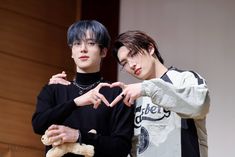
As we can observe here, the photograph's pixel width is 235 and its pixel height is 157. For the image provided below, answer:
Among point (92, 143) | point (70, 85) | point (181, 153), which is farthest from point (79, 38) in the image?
point (181, 153)

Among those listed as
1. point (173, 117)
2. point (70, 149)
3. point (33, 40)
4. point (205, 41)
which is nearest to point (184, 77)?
point (173, 117)

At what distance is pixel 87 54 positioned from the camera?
1.87 metres

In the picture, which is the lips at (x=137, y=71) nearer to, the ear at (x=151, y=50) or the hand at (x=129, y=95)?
the ear at (x=151, y=50)

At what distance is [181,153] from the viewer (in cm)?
189

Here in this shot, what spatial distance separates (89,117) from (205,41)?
1388mm

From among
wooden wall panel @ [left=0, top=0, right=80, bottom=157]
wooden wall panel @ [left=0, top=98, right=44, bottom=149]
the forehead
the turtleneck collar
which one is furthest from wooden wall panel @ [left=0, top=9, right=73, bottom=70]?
the turtleneck collar

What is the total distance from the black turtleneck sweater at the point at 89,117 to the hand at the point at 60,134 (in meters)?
0.03

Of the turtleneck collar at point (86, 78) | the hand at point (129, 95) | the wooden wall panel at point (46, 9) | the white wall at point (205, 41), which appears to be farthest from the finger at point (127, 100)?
the wooden wall panel at point (46, 9)

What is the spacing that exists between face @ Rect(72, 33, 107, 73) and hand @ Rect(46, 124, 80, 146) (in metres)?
0.22

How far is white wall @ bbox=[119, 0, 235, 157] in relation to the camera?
2947mm

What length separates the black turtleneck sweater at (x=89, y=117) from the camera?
1764 mm

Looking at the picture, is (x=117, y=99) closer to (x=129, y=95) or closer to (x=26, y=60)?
(x=129, y=95)

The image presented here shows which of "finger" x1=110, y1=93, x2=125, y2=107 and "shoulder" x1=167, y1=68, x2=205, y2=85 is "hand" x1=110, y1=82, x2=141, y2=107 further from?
"shoulder" x1=167, y1=68, x2=205, y2=85

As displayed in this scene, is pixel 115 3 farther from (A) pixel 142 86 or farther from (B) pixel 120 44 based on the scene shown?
(A) pixel 142 86
